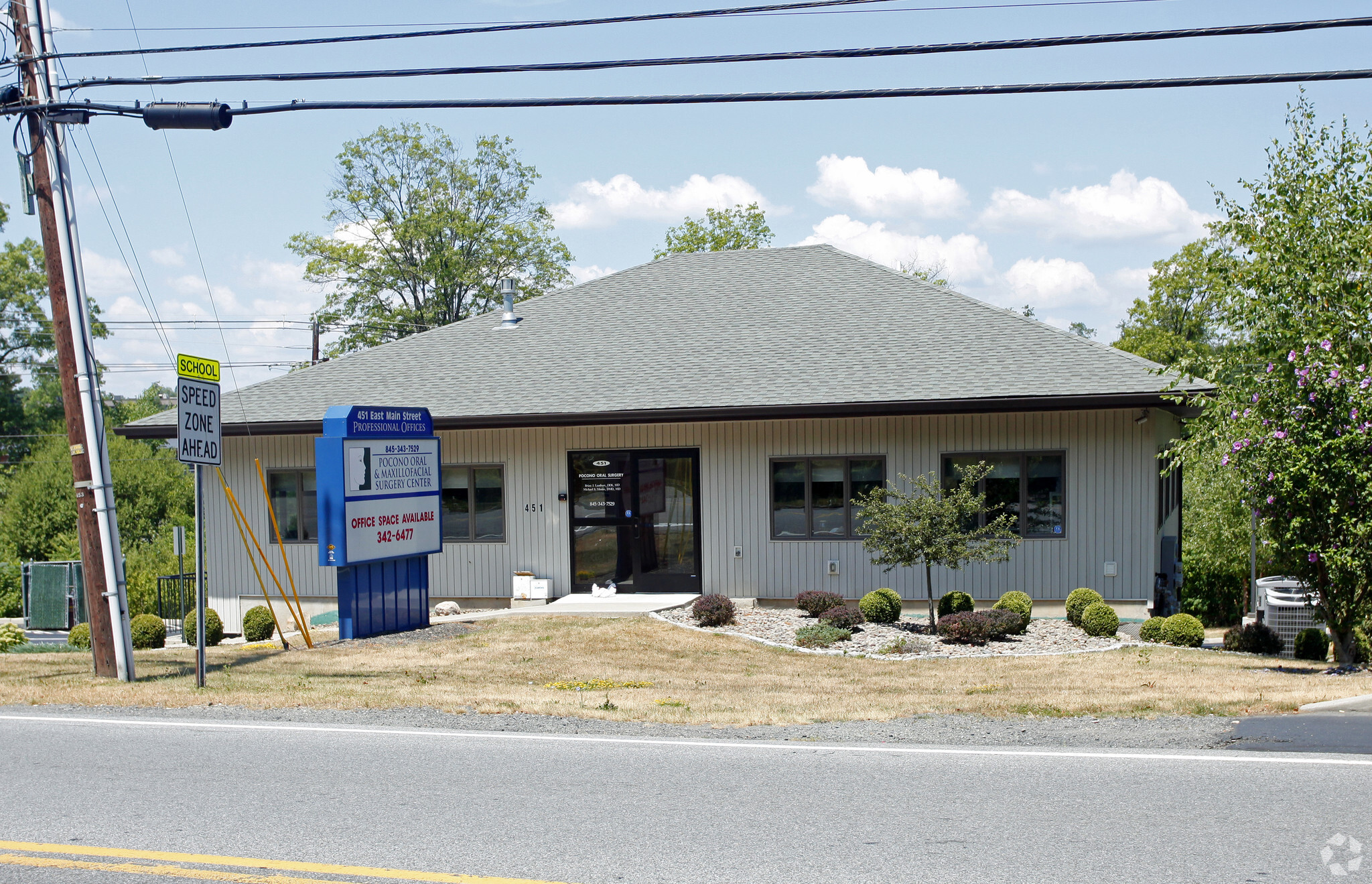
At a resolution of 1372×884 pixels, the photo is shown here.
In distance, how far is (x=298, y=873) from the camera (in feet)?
16.8

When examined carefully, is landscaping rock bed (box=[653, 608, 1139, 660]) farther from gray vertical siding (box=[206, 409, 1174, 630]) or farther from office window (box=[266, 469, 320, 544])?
office window (box=[266, 469, 320, 544])

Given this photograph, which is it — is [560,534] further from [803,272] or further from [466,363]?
[803,272]

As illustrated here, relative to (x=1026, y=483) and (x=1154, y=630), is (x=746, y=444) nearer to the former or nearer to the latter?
(x=1026, y=483)

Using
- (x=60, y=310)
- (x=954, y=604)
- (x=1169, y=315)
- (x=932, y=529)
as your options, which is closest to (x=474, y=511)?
(x=932, y=529)

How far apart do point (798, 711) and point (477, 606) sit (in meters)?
10.8

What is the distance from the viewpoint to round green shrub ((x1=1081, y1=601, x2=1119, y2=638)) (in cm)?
1505

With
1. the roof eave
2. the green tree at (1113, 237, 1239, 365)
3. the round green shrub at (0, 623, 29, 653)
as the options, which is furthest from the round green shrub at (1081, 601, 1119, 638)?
the green tree at (1113, 237, 1239, 365)

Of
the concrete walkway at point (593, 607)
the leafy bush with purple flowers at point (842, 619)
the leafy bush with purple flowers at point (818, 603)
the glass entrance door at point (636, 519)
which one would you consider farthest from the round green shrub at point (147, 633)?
the leafy bush with purple flowers at point (842, 619)

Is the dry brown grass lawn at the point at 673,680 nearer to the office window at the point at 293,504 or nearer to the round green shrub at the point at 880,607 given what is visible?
the round green shrub at the point at 880,607

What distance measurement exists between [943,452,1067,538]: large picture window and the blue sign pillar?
322 inches

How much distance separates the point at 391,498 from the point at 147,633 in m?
4.51

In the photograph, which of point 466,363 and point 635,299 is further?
point 635,299

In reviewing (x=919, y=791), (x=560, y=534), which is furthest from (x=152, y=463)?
(x=919, y=791)

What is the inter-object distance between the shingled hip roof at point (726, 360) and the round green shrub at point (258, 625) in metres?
3.86
